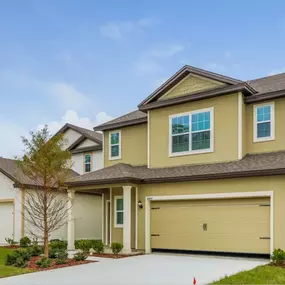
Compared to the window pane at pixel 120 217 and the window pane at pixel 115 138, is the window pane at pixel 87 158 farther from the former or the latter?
the window pane at pixel 120 217

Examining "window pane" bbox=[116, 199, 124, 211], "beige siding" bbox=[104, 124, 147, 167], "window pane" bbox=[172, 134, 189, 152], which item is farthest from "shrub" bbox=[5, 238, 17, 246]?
"window pane" bbox=[172, 134, 189, 152]

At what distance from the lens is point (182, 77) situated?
1781 centimetres

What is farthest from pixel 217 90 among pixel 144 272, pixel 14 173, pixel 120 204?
pixel 14 173

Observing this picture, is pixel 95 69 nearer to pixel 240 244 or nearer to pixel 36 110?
pixel 36 110

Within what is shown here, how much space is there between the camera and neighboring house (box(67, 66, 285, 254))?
14.5 metres

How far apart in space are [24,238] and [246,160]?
1169cm

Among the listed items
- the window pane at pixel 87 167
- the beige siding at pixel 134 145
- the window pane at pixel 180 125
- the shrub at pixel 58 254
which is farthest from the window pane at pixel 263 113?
the window pane at pixel 87 167

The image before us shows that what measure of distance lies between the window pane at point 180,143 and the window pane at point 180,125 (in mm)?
226

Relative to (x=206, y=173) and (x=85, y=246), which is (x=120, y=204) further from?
(x=206, y=173)

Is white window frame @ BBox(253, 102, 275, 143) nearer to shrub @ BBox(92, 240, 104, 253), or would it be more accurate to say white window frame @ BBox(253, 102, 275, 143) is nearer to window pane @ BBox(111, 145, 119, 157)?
window pane @ BBox(111, 145, 119, 157)

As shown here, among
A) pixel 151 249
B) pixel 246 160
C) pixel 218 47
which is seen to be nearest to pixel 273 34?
pixel 218 47

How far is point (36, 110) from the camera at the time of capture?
80.4 ft

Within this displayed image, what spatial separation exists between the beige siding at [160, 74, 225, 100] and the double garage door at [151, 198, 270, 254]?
4.80m

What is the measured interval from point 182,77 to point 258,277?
32.3ft
